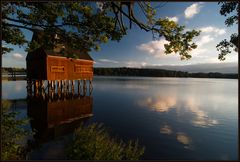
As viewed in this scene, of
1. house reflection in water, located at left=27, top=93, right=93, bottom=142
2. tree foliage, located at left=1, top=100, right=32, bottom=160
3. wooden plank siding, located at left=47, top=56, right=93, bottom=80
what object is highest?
wooden plank siding, located at left=47, top=56, right=93, bottom=80

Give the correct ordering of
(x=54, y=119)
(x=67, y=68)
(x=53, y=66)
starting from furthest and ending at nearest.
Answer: (x=67, y=68)
(x=53, y=66)
(x=54, y=119)

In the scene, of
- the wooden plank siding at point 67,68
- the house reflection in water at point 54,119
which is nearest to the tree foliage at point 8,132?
the house reflection in water at point 54,119

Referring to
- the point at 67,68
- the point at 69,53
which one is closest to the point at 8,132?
the point at 69,53

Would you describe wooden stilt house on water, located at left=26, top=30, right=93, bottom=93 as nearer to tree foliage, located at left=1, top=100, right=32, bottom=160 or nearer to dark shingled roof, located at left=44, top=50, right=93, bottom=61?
dark shingled roof, located at left=44, top=50, right=93, bottom=61

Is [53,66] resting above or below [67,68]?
above

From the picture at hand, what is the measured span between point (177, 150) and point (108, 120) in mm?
9578

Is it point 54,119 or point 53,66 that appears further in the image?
point 53,66

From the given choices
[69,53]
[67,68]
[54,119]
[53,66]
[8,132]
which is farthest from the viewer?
[67,68]

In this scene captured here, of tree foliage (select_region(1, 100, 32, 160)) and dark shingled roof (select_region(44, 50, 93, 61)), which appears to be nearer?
tree foliage (select_region(1, 100, 32, 160))

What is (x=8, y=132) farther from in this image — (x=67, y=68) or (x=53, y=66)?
(x=67, y=68)

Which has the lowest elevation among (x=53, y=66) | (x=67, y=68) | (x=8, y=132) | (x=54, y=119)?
(x=54, y=119)

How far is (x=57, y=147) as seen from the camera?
11.5m

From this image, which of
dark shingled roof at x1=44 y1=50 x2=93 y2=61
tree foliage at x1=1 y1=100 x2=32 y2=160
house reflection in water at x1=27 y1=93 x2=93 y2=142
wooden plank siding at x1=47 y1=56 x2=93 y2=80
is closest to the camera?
tree foliage at x1=1 y1=100 x2=32 y2=160

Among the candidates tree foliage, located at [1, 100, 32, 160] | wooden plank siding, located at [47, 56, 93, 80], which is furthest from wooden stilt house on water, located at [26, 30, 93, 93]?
tree foliage, located at [1, 100, 32, 160]
